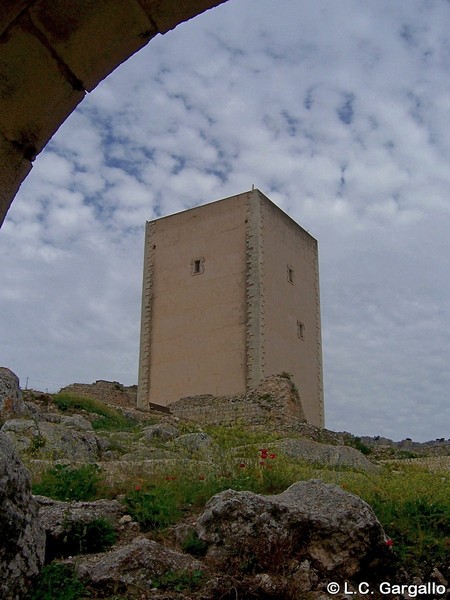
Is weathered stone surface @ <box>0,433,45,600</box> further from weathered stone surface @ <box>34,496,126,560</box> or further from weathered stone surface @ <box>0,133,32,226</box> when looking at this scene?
weathered stone surface @ <box>0,133,32,226</box>

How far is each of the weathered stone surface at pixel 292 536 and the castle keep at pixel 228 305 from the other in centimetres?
1671

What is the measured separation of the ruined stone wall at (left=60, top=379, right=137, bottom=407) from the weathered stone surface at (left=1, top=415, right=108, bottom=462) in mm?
14335

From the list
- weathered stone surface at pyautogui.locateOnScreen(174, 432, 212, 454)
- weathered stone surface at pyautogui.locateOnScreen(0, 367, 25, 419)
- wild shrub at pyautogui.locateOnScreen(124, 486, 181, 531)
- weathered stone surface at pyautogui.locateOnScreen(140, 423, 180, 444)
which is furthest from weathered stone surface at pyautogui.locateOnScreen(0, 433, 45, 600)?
weathered stone surface at pyautogui.locateOnScreen(0, 367, 25, 419)

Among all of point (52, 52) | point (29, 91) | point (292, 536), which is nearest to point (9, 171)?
point (29, 91)

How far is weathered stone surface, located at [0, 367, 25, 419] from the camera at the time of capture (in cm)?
1156

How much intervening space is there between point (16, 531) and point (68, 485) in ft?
5.94

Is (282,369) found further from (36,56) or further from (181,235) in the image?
(36,56)

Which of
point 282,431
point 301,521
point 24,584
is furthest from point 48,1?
point 282,431

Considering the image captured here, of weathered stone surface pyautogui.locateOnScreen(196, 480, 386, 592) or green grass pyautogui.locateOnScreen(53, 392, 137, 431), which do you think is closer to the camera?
weathered stone surface pyautogui.locateOnScreen(196, 480, 386, 592)

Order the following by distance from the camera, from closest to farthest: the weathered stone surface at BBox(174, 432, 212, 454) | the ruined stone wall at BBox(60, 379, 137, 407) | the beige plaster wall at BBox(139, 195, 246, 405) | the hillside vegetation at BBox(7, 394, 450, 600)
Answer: the hillside vegetation at BBox(7, 394, 450, 600), the weathered stone surface at BBox(174, 432, 212, 454), the beige plaster wall at BBox(139, 195, 246, 405), the ruined stone wall at BBox(60, 379, 137, 407)

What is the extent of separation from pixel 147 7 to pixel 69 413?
13.8m

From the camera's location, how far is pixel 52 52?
2443 mm

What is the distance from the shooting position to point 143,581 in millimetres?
4156

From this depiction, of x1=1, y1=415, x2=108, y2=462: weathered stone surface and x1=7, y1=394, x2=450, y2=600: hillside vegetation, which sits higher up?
x1=1, y1=415, x2=108, y2=462: weathered stone surface
